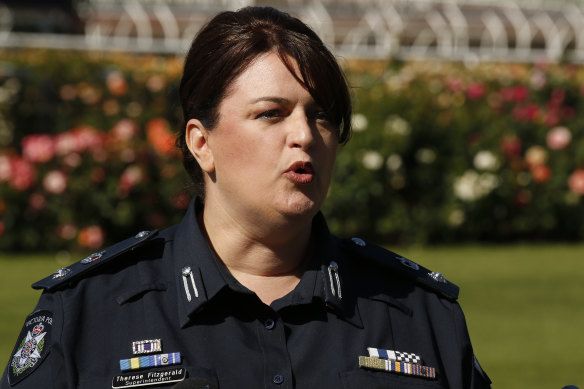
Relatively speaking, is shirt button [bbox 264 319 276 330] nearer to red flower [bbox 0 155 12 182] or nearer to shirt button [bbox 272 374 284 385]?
shirt button [bbox 272 374 284 385]

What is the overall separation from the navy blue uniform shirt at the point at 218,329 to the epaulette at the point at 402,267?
0.05ft

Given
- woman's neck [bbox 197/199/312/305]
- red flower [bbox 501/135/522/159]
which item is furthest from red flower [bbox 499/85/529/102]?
woman's neck [bbox 197/199/312/305]

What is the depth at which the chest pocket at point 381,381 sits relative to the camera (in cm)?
253

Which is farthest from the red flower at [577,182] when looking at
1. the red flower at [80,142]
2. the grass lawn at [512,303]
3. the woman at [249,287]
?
the woman at [249,287]

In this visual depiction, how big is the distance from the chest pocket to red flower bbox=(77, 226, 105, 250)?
23.2ft

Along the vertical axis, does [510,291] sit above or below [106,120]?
below

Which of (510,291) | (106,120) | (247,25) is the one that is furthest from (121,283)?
(106,120)

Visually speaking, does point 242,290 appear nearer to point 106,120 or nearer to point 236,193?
point 236,193

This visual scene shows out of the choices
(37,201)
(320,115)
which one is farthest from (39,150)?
(320,115)

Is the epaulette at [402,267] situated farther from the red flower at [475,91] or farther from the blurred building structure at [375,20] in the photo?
the blurred building structure at [375,20]

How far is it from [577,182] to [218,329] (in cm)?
922

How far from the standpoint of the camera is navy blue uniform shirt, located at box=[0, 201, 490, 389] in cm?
245

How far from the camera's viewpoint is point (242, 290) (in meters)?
2.56

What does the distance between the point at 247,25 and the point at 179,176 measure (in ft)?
23.4
